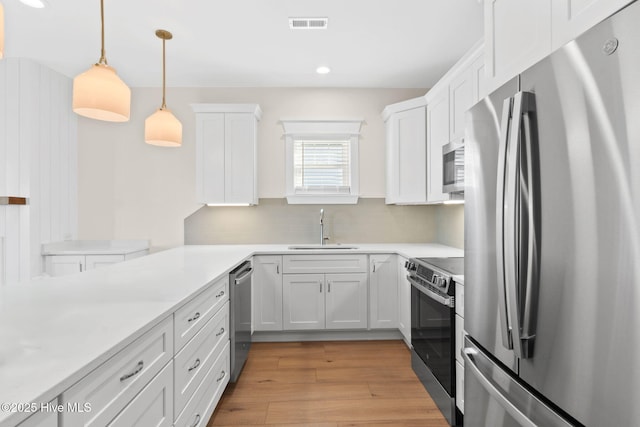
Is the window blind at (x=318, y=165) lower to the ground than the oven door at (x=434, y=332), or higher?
higher

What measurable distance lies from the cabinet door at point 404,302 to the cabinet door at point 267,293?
1152mm

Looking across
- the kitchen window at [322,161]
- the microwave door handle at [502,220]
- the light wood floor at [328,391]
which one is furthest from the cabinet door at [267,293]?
the microwave door handle at [502,220]

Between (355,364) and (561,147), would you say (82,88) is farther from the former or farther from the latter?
(355,364)

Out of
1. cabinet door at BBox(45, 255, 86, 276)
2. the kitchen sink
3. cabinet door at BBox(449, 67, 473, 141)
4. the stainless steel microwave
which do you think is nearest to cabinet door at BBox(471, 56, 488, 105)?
cabinet door at BBox(449, 67, 473, 141)

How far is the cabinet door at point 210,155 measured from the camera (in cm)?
352

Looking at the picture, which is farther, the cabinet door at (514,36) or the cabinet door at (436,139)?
the cabinet door at (436,139)

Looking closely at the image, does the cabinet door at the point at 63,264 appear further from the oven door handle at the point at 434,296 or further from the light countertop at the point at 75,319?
the oven door handle at the point at 434,296

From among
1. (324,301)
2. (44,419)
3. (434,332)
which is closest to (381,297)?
(324,301)

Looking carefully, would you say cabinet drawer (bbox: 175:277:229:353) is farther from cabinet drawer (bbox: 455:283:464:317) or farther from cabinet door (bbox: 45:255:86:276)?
cabinet door (bbox: 45:255:86:276)

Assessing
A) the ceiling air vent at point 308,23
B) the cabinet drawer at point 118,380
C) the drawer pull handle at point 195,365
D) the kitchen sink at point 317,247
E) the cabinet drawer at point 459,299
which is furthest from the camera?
the kitchen sink at point 317,247

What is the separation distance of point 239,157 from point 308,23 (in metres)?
1.52

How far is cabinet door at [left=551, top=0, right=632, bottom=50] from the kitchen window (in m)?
2.74

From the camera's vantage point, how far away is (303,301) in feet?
10.6

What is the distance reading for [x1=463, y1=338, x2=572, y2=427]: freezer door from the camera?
998mm
